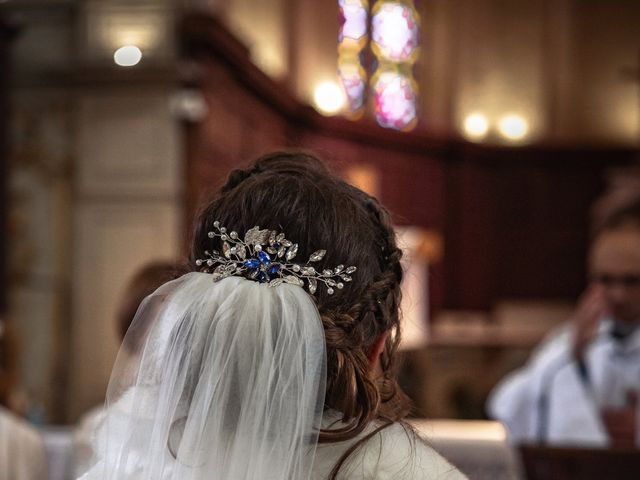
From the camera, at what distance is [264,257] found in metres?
1.29

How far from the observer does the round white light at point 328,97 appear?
11.1 meters

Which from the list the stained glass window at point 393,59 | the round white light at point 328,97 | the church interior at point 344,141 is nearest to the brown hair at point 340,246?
the church interior at point 344,141

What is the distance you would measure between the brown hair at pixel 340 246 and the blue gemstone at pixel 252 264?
5 cm

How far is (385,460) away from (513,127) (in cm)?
1171

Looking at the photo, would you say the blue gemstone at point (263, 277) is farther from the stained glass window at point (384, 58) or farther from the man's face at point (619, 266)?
the stained glass window at point (384, 58)

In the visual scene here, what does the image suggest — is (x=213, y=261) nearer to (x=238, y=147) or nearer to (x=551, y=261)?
(x=238, y=147)

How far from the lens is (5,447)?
308cm

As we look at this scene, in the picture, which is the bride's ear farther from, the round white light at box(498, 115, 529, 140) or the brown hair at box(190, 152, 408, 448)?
the round white light at box(498, 115, 529, 140)

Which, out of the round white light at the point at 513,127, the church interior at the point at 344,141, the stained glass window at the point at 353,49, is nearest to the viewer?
the church interior at the point at 344,141

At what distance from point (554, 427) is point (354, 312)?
2.60m

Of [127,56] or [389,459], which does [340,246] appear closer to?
[389,459]

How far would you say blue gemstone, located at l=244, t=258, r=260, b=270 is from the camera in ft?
4.24

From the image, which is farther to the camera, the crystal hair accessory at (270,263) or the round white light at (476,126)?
the round white light at (476,126)

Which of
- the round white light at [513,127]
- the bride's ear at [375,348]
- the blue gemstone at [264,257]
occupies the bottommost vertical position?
the round white light at [513,127]
